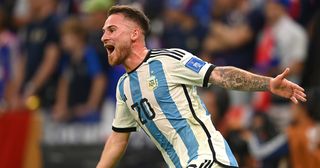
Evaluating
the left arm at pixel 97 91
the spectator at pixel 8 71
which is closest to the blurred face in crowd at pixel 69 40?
the left arm at pixel 97 91

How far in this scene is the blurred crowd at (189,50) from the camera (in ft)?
36.1

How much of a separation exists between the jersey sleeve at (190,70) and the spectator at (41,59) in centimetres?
708

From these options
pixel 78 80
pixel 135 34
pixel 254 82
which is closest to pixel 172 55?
pixel 135 34

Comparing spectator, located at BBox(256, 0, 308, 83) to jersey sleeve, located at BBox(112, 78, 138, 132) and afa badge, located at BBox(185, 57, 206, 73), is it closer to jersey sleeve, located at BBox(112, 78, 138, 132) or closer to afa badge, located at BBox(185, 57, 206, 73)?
jersey sleeve, located at BBox(112, 78, 138, 132)

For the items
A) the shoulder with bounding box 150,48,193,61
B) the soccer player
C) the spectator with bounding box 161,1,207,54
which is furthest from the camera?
the spectator with bounding box 161,1,207,54

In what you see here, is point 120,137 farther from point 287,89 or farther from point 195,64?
point 287,89

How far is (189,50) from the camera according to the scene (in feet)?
42.7

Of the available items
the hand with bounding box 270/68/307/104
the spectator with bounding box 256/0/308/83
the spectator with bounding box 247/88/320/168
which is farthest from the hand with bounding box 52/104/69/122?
the hand with bounding box 270/68/307/104

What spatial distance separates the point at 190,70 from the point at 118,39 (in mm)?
604

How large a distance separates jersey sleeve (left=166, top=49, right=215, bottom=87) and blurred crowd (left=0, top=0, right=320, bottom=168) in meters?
2.96

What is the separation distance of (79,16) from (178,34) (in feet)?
7.58

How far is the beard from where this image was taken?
25.0 ft

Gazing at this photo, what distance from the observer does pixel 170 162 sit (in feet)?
25.1

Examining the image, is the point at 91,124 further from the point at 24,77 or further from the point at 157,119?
the point at 157,119
